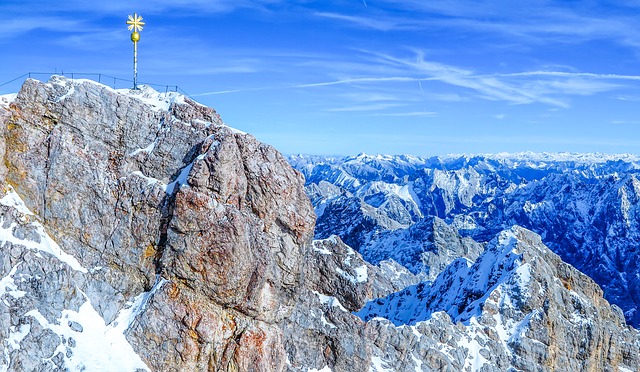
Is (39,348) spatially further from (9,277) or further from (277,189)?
(277,189)

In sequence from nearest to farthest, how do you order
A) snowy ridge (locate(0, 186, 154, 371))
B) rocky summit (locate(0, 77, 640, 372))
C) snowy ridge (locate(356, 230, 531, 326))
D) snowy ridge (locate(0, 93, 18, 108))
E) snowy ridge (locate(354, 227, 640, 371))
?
snowy ridge (locate(0, 186, 154, 371))
rocky summit (locate(0, 77, 640, 372))
snowy ridge (locate(0, 93, 18, 108))
snowy ridge (locate(354, 227, 640, 371))
snowy ridge (locate(356, 230, 531, 326))

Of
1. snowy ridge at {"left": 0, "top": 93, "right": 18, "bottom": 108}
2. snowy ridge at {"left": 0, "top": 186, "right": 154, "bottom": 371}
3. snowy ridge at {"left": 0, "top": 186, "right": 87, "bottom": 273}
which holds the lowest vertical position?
snowy ridge at {"left": 0, "top": 186, "right": 154, "bottom": 371}

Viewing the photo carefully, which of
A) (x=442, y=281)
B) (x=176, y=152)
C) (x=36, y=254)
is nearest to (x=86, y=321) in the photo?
(x=36, y=254)

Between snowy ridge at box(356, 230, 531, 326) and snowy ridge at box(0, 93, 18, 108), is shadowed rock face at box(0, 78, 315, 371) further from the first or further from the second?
snowy ridge at box(356, 230, 531, 326)

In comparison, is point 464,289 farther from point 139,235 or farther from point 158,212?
point 139,235

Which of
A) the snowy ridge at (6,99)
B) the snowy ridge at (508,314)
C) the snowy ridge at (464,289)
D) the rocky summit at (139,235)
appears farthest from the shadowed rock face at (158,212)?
the snowy ridge at (464,289)

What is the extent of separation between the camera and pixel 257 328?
79.4 m

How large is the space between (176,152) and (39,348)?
30094 mm

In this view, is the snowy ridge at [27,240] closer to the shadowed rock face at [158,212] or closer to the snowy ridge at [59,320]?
the snowy ridge at [59,320]

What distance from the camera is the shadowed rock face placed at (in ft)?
243

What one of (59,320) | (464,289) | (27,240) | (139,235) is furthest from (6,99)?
(464,289)

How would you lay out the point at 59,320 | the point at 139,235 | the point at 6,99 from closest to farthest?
the point at 59,320
the point at 6,99
the point at 139,235

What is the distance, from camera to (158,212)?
7788 cm

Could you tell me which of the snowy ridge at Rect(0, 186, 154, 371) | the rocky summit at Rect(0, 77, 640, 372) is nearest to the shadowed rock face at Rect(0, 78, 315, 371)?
the rocky summit at Rect(0, 77, 640, 372)
